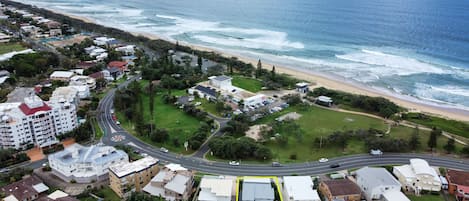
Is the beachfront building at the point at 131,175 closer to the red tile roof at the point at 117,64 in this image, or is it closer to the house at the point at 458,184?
the house at the point at 458,184

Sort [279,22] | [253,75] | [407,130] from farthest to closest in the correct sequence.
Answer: [279,22] → [253,75] → [407,130]

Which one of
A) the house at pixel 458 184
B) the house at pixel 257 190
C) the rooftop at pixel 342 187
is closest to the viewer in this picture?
the house at pixel 257 190

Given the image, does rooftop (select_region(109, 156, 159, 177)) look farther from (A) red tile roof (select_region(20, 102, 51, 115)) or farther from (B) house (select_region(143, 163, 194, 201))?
(A) red tile roof (select_region(20, 102, 51, 115))

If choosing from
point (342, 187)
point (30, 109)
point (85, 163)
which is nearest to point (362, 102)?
point (342, 187)

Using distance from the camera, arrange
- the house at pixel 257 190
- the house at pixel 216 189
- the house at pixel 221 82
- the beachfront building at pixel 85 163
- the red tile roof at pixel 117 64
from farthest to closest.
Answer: the red tile roof at pixel 117 64, the house at pixel 221 82, the beachfront building at pixel 85 163, the house at pixel 216 189, the house at pixel 257 190

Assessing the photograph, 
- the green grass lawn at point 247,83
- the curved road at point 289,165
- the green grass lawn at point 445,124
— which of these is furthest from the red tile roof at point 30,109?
the green grass lawn at point 445,124

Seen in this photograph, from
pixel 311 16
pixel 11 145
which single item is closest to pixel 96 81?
pixel 11 145

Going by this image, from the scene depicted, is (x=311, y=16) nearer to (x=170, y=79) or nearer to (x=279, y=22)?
(x=279, y=22)

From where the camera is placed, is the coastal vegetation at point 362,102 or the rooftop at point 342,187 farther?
the coastal vegetation at point 362,102
